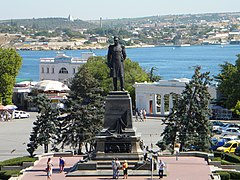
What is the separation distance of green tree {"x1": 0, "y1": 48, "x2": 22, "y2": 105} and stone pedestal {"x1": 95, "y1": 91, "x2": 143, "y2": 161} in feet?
129

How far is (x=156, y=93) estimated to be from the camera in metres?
68.2

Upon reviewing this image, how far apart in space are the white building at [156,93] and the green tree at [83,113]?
23.9 metres

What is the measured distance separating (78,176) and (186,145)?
32.1 ft

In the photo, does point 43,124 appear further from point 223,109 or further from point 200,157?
point 223,109

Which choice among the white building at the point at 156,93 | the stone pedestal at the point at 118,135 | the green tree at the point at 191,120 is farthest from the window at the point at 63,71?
the stone pedestal at the point at 118,135

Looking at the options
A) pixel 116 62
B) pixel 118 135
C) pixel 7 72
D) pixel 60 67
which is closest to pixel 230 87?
pixel 7 72

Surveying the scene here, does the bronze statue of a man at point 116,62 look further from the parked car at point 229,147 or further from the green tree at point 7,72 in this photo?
the green tree at point 7,72

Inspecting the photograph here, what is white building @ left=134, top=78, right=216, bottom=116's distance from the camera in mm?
67062

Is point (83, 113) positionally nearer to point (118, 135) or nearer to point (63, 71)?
point (118, 135)

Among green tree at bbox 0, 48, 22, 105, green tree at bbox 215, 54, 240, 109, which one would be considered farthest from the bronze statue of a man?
green tree at bbox 0, 48, 22, 105

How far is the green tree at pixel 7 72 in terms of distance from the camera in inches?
2879

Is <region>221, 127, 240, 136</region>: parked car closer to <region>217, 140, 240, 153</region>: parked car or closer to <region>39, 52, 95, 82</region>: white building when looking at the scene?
<region>217, 140, 240, 153</region>: parked car

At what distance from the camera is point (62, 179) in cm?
3175

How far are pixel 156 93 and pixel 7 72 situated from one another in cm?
1419
